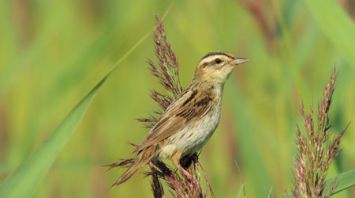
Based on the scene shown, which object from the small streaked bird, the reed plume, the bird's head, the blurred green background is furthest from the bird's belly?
the reed plume

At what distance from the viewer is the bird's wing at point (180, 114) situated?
3822 mm

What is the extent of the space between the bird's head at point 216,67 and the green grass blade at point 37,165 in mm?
1721

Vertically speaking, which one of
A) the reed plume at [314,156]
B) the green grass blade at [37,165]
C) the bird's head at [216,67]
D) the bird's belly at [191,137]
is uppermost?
the bird's head at [216,67]

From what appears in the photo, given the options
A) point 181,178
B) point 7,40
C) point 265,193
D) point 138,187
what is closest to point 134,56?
point 7,40

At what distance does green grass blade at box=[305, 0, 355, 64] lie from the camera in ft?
11.5

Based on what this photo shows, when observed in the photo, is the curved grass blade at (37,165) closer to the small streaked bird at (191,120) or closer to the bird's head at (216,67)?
the small streaked bird at (191,120)

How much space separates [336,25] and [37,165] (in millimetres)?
1269

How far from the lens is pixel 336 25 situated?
3.55m

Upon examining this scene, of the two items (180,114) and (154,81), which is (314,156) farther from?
(154,81)

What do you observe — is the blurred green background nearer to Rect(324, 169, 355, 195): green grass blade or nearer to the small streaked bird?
the small streaked bird

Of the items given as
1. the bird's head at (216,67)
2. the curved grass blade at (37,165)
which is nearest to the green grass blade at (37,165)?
the curved grass blade at (37,165)

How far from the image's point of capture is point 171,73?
3.50m

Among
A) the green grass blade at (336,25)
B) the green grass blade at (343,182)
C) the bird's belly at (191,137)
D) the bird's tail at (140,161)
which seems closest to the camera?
the green grass blade at (343,182)

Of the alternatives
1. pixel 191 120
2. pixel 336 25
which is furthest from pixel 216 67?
pixel 336 25
